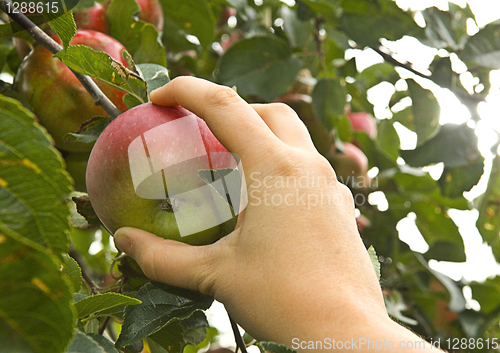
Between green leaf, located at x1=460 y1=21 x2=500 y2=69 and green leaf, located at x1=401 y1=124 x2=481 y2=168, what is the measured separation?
19cm

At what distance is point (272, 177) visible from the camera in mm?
515

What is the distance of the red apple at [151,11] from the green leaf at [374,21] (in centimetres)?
44

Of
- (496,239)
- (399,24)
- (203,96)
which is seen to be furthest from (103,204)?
(496,239)

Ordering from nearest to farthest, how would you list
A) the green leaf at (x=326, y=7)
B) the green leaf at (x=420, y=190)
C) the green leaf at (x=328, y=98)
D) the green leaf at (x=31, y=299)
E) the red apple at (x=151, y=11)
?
the green leaf at (x=31, y=299)
the red apple at (x=151, y=11)
the green leaf at (x=326, y=7)
the green leaf at (x=328, y=98)
the green leaf at (x=420, y=190)

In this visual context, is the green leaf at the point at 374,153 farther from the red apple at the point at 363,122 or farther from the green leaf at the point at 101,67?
the green leaf at the point at 101,67

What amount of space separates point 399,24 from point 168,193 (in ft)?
2.48

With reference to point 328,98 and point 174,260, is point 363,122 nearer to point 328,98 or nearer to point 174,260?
point 328,98

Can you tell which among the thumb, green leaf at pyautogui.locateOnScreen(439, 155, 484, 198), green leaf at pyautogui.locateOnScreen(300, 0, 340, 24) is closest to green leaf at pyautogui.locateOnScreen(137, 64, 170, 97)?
the thumb

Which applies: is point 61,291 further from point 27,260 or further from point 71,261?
point 71,261

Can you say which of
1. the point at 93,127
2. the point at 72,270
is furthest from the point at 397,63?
the point at 72,270

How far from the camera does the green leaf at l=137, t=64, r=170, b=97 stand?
628 mm

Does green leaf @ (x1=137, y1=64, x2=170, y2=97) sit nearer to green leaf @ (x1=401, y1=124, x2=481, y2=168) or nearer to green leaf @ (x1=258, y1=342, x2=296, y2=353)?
green leaf @ (x1=258, y1=342, x2=296, y2=353)

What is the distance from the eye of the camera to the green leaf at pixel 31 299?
0.27m

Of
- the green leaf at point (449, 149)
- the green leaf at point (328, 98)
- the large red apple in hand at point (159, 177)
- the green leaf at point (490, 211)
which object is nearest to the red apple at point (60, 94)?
the large red apple in hand at point (159, 177)
